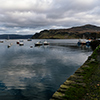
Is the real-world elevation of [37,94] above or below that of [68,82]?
below

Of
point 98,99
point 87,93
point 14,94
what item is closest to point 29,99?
point 14,94

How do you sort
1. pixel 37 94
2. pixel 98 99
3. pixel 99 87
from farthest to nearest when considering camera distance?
pixel 37 94 → pixel 99 87 → pixel 98 99

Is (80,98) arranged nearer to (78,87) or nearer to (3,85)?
(78,87)

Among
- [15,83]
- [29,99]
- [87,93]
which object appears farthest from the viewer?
[15,83]

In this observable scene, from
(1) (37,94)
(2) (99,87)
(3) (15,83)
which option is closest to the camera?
(2) (99,87)

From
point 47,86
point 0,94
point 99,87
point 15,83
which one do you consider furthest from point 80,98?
point 15,83

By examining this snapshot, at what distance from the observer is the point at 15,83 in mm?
18344

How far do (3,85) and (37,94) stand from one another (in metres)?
6.84

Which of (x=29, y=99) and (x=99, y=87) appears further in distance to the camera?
(x=29, y=99)

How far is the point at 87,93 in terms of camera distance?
1044 centimetres

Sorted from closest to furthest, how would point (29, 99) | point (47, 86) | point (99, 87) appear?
point (99, 87), point (29, 99), point (47, 86)

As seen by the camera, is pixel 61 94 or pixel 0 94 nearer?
pixel 61 94

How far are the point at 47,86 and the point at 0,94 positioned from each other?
22.5 ft

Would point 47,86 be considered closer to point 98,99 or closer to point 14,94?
point 14,94
